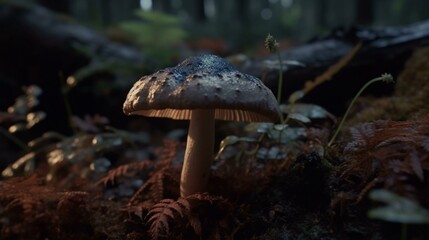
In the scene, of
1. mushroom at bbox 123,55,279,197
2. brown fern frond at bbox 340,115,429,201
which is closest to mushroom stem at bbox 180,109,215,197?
mushroom at bbox 123,55,279,197

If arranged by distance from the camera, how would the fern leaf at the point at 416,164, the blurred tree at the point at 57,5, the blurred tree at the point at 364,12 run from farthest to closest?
the blurred tree at the point at 364,12 < the blurred tree at the point at 57,5 < the fern leaf at the point at 416,164

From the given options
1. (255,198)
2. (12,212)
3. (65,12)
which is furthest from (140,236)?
(65,12)

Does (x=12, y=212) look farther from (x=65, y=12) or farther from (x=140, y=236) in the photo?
(x=65, y=12)

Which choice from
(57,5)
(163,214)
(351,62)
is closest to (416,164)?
(163,214)

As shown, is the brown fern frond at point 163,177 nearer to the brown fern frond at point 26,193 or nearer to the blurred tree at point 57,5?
the brown fern frond at point 26,193

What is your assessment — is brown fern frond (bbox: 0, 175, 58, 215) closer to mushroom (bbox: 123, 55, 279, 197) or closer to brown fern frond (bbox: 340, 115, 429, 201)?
mushroom (bbox: 123, 55, 279, 197)

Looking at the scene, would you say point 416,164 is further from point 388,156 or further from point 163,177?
point 163,177

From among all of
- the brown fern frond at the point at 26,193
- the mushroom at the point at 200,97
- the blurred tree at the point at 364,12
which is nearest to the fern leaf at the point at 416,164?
the mushroom at the point at 200,97
